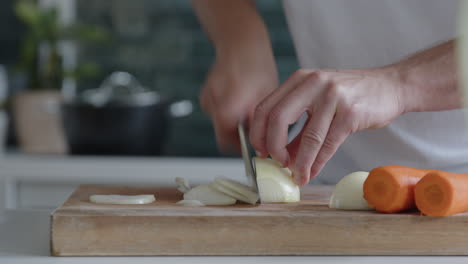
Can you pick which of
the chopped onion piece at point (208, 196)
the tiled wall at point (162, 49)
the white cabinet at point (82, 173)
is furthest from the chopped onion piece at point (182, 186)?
the tiled wall at point (162, 49)

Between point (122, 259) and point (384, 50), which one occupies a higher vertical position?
point (384, 50)

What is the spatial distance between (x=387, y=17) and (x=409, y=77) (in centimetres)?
37

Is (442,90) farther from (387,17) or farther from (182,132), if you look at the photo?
(182,132)

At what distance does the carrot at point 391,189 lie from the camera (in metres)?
0.87

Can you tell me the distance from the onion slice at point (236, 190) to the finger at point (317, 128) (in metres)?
0.09

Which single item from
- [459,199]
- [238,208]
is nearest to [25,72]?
[238,208]

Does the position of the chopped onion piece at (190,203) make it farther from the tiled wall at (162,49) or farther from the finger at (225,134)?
the tiled wall at (162,49)

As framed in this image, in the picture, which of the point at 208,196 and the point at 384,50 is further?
the point at 384,50

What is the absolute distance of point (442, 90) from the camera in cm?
93

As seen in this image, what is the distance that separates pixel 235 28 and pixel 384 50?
294mm

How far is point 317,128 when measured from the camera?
0.89 m

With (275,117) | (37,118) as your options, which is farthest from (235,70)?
(37,118)

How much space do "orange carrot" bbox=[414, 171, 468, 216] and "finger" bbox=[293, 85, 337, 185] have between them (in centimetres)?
14

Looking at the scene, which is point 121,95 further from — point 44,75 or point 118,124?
point 44,75
